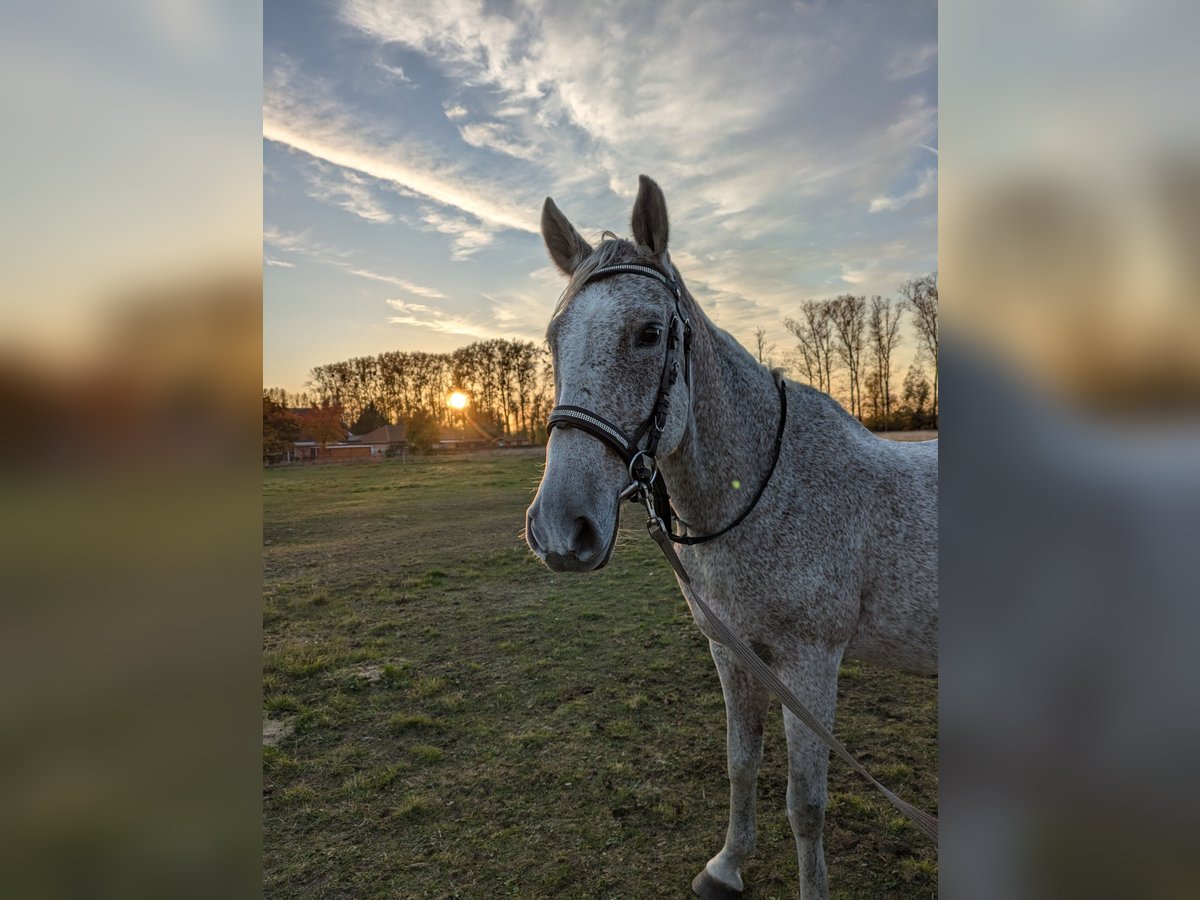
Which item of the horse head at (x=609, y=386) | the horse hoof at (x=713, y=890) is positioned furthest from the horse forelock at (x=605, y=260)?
the horse hoof at (x=713, y=890)

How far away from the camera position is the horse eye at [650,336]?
85.1 inches

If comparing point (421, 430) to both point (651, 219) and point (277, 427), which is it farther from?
point (651, 219)

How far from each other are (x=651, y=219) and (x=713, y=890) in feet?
11.5

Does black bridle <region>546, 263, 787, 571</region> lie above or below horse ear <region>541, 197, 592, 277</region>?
below

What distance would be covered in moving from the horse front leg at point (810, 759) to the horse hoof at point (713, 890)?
562mm

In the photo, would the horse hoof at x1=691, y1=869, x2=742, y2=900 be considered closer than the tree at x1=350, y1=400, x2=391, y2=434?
Yes

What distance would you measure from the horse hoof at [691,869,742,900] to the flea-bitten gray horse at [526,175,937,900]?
1.83 ft

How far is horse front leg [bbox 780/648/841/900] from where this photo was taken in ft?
8.33

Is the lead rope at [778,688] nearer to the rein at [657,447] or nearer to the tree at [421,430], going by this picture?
the rein at [657,447]

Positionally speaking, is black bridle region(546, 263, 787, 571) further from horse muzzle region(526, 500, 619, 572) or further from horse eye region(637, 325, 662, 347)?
horse muzzle region(526, 500, 619, 572)

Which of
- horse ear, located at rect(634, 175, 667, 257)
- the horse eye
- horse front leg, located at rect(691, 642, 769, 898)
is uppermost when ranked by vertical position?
horse ear, located at rect(634, 175, 667, 257)
